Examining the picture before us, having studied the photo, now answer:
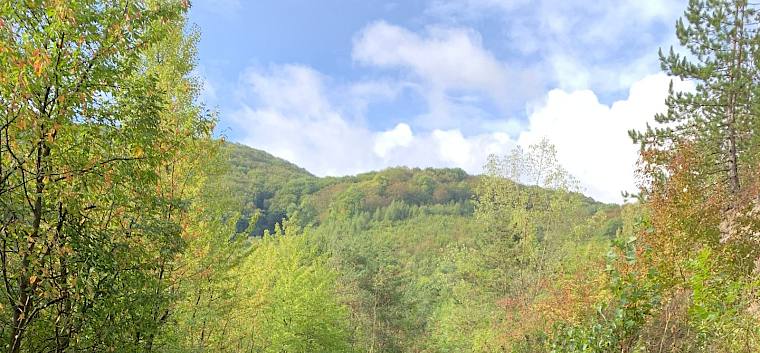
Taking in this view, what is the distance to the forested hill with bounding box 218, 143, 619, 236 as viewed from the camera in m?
103

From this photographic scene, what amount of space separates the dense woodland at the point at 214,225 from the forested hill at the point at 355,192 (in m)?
71.2

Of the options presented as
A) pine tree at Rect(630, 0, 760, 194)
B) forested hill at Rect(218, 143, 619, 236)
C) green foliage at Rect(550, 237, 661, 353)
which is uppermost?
forested hill at Rect(218, 143, 619, 236)

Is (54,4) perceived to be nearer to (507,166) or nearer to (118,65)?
(118,65)

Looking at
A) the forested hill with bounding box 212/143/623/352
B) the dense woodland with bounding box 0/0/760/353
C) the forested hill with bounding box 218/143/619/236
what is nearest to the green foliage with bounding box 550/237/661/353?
the dense woodland with bounding box 0/0/760/353

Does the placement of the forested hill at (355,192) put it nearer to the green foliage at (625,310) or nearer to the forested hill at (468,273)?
the forested hill at (468,273)

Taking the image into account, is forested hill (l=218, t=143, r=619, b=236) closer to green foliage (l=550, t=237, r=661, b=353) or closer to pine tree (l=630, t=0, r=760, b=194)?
pine tree (l=630, t=0, r=760, b=194)

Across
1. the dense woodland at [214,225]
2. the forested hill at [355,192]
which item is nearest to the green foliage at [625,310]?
the dense woodland at [214,225]

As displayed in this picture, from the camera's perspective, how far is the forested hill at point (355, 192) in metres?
103

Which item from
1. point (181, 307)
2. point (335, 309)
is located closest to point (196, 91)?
point (181, 307)

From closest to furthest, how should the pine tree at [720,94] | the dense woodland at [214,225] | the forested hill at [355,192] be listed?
1. the dense woodland at [214,225]
2. the pine tree at [720,94]
3. the forested hill at [355,192]

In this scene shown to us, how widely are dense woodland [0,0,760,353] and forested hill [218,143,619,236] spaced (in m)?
71.2

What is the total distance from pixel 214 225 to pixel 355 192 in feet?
363

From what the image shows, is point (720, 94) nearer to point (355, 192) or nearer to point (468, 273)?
point (468, 273)

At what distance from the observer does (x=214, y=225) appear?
1059cm
